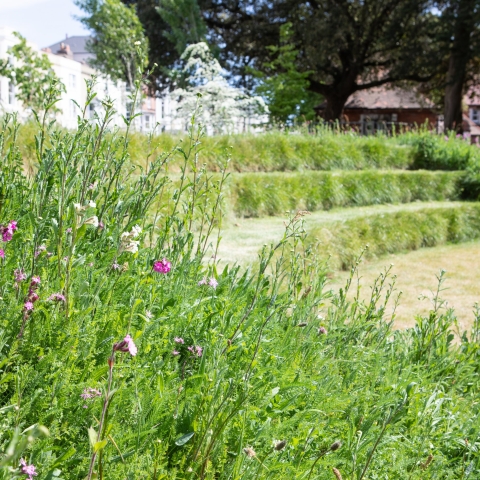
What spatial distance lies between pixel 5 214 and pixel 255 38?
28.6 m

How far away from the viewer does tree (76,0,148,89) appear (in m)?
23.8

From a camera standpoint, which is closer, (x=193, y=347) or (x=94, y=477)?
(x=94, y=477)

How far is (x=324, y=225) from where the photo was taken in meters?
7.18

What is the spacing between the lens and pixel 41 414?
1.39 metres

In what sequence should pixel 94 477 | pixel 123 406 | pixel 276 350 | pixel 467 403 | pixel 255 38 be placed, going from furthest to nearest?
1. pixel 255 38
2. pixel 467 403
3. pixel 276 350
4. pixel 123 406
5. pixel 94 477

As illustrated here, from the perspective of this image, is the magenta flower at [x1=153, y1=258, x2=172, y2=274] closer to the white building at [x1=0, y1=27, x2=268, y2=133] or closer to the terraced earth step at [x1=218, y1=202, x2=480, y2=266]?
the terraced earth step at [x1=218, y1=202, x2=480, y2=266]

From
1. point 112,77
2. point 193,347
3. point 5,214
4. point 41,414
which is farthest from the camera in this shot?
point 112,77

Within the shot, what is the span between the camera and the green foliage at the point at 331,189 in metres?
8.20

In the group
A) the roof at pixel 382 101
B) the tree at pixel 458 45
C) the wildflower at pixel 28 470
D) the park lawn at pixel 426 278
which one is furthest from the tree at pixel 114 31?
the wildflower at pixel 28 470

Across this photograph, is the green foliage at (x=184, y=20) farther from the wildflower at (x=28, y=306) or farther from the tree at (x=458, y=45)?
the wildflower at (x=28, y=306)

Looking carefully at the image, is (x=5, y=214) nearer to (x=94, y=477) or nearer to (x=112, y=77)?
(x=94, y=477)

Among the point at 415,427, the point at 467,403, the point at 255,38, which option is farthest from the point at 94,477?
the point at 255,38

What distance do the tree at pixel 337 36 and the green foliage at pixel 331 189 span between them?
1407 centimetres

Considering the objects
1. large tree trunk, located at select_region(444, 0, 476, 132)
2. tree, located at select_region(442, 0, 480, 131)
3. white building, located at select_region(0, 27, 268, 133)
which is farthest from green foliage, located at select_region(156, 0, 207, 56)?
large tree trunk, located at select_region(444, 0, 476, 132)
